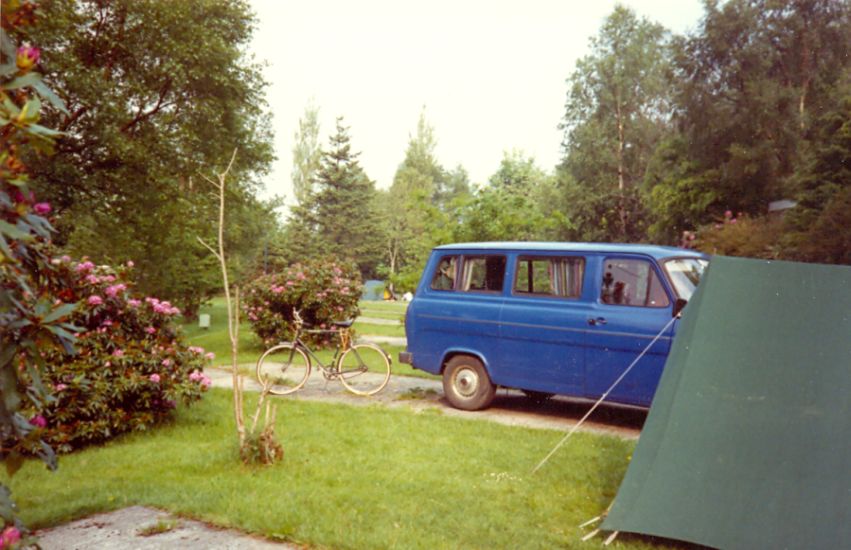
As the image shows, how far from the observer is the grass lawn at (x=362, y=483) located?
4.61 m

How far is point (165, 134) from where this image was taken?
19234 mm

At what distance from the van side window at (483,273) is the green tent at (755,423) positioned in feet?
12.8

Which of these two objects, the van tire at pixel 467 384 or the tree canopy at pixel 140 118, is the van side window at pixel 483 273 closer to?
the van tire at pixel 467 384

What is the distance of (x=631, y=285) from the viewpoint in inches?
293

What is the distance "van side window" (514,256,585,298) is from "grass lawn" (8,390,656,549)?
5.33 feet

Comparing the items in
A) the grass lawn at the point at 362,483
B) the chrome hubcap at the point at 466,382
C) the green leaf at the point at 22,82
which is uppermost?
the green leaf at the point at 22,82

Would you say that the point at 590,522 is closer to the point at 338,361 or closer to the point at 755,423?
the point at 755,423

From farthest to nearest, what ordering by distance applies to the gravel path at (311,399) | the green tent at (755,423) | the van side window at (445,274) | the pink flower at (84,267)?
1. the van side window at (445,274)
2. the pink flower at (84,267)
3. the gravel path at (311,399)
4. the green tent at (755,423)

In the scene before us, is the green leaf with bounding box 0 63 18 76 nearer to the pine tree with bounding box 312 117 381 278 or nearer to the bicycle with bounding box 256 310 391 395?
the bicycle with bounding box 256 310 391 395

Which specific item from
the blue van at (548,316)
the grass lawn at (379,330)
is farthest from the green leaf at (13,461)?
the grass lawn at (379,330)

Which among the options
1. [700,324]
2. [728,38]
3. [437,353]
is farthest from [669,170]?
[700,324]

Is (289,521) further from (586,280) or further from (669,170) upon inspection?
(669,170)

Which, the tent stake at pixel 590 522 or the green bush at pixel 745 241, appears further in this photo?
the green bush at pixel 745 241

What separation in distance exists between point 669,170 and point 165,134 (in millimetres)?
24802
